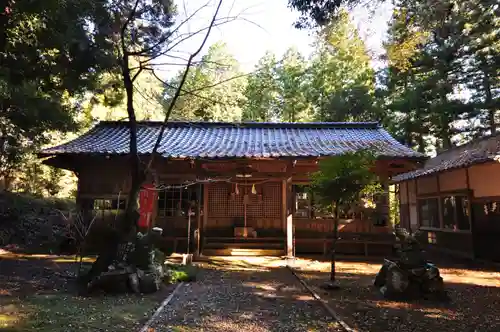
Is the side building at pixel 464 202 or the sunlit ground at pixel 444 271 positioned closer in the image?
the sunlit ground at pixel 444 271

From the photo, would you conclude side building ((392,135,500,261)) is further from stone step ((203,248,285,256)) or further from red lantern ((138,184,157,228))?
red lantern ((138,184,157,228))

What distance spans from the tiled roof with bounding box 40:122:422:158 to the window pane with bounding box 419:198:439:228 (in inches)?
156

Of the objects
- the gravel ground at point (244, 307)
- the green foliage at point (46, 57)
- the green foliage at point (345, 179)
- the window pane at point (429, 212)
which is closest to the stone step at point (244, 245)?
the gravel ground at point (244, 307)

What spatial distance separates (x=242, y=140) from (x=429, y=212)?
8.94 metres

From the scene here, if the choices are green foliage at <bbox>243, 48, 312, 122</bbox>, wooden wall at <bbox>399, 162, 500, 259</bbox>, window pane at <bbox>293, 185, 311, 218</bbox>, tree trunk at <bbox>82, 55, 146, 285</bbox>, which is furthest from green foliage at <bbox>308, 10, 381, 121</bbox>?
tree trunk at <bbox>82, 55, 146, 285</bbox>

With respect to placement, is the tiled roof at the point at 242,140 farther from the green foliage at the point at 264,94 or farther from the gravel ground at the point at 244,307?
the green foliage at the point at 264,94

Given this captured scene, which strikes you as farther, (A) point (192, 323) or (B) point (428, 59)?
(B) point (428, 59)

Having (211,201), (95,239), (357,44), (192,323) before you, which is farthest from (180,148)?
(192,323)

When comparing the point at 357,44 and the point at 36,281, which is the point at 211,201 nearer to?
the point at 36,281

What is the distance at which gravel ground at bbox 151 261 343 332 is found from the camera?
16.6 feet

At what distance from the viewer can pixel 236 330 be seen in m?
4.91

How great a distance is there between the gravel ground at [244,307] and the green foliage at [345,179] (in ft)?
6.62

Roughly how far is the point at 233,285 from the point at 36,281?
13.3 feet

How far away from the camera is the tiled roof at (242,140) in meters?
11.2
